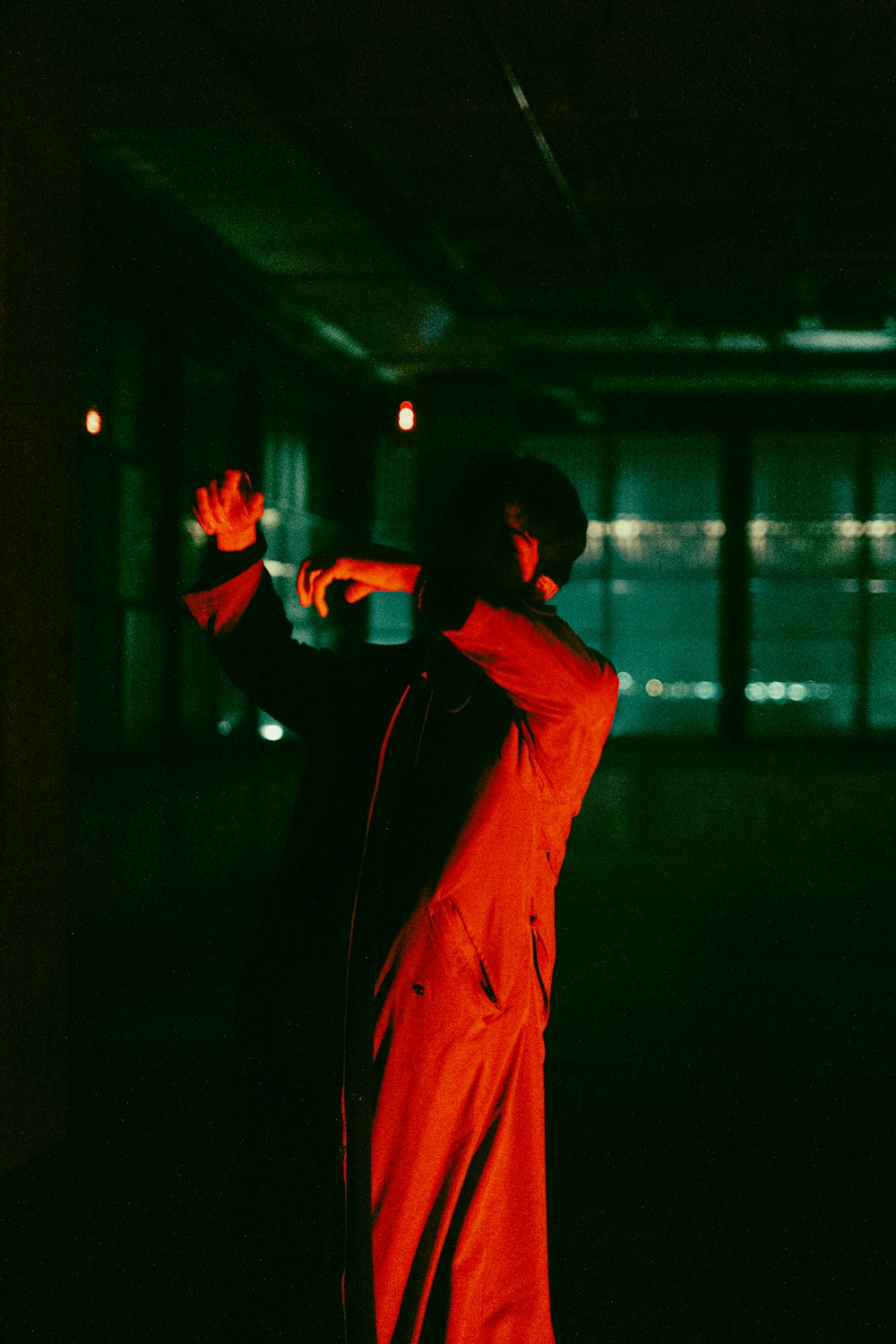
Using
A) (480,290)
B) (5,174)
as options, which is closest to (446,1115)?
(5,174)

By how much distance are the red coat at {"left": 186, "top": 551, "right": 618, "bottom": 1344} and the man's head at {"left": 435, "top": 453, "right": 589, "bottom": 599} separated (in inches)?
4.1

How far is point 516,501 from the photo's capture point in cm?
207

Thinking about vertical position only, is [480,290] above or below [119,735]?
above

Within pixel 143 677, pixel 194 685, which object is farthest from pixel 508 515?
pixel 194 685

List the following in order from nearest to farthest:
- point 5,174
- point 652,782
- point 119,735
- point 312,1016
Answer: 1. point 312,1016
2. point 5,174
3. point 119,735
4. point 652,782

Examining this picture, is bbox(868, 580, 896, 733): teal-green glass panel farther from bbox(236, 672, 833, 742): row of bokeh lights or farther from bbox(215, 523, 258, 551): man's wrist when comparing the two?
bbox(215, 523, 258, 551): man's wrist

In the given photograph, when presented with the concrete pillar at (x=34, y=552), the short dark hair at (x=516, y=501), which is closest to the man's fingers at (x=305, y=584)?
the short dark hair at (x=516, y=501)

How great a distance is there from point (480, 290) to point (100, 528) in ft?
10.5

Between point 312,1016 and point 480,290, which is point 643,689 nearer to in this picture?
point 480,290

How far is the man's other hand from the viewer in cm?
195

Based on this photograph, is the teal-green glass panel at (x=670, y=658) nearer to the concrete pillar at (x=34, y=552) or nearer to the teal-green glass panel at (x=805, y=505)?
the teal-green glass panel at (x=805, y=505)

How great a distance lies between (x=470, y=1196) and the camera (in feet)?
6.79

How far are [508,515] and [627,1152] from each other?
319 centimetres

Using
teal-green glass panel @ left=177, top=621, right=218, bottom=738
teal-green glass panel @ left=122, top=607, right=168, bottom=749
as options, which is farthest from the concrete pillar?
teal-green glass panel @ left=177, top=621, right=218, bottom=738
